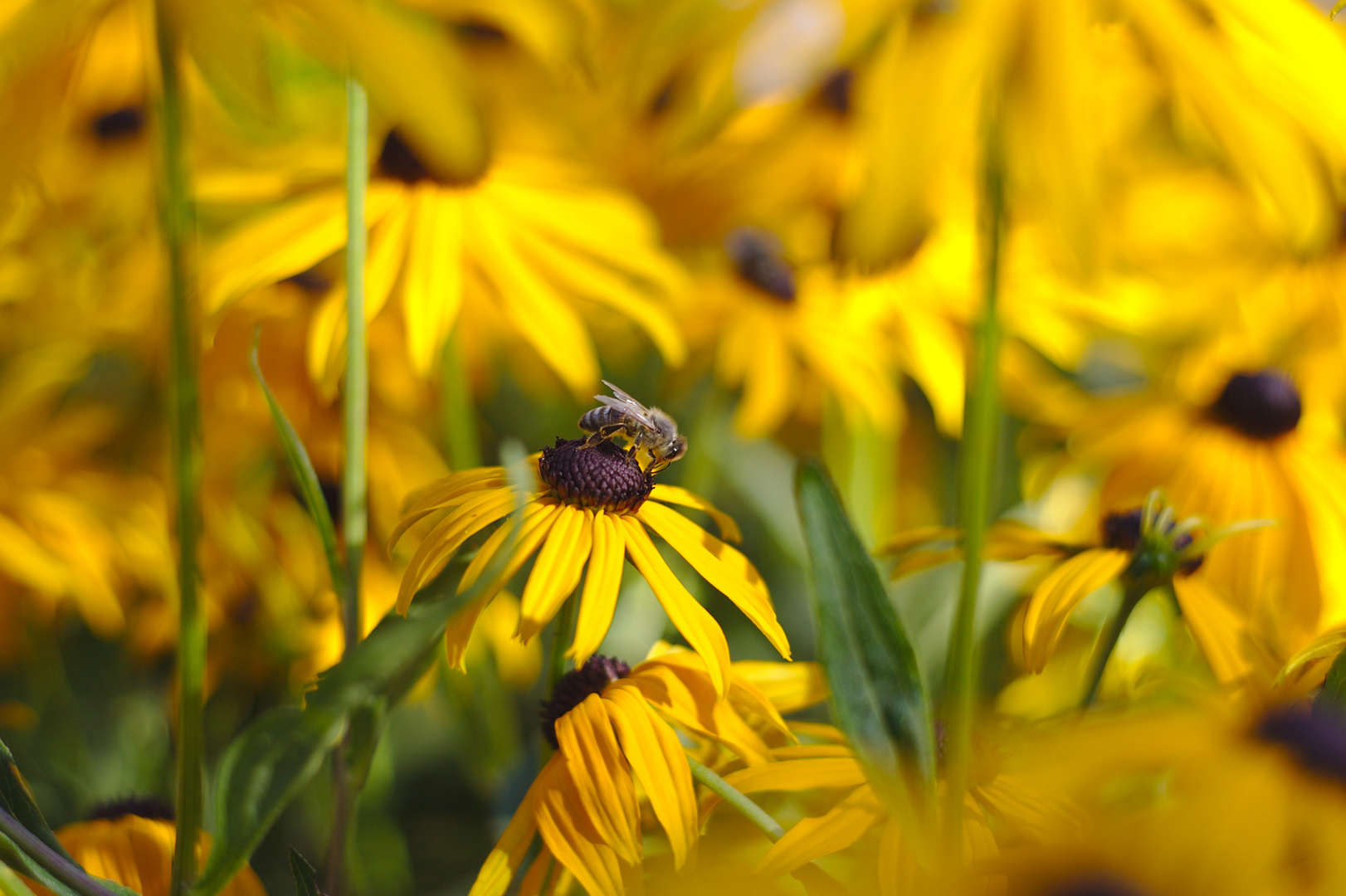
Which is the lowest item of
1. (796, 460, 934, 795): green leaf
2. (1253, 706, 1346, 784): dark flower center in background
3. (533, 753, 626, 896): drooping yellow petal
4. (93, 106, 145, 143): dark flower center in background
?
(533, 753, 626, 896): drooping yellow petal

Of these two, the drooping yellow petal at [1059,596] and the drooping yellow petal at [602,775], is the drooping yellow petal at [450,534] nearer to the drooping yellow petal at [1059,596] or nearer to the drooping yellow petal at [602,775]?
the drooping yellow petal at [602,775]

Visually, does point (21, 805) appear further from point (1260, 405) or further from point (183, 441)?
point (1260, 405)

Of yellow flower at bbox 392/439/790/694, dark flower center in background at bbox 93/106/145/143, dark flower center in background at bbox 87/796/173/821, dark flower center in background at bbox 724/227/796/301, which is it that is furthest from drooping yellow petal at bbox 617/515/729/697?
dark flower center in background at bbox 93/106/145/143

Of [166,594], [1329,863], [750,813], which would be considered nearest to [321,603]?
[166,594]

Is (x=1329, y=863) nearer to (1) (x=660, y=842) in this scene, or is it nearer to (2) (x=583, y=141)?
(1) (x=660, y=842)

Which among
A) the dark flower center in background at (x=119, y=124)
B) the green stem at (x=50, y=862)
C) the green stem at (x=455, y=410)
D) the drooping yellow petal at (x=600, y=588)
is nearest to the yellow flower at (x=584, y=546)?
the drooping yellow petal at (x=600, y=588)

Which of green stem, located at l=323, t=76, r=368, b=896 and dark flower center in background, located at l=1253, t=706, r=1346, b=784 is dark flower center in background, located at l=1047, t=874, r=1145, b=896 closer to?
dark flower center in background, located at l=1253, t=706, r=1346, b=784
